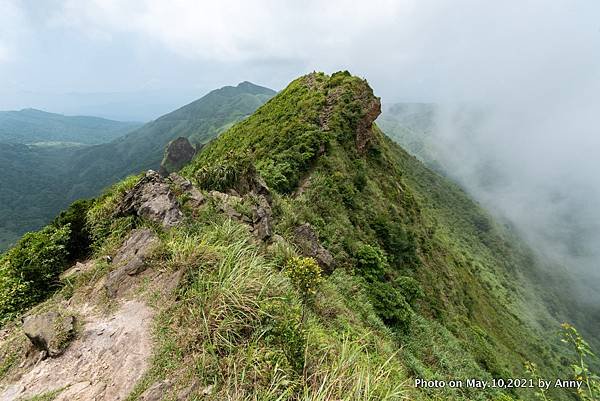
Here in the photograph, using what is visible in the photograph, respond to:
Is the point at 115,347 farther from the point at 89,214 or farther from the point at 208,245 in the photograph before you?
the point at 89,214

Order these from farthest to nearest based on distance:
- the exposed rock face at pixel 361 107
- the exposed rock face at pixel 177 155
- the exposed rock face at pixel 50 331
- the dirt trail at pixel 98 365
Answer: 1. the exposed rock face at pixel 177 155
2. the exposed rock face at pixel 361 107
3. the exposed rock face at pixel 50 331
4. the dirt trail at pixel 98 365

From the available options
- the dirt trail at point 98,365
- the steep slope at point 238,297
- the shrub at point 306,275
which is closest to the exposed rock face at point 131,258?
the steep slope at point 238,297

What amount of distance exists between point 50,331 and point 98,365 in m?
1.20

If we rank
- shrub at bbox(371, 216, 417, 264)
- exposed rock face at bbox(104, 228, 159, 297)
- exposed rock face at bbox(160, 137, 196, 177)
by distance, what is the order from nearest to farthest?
exposed rock face at bbox(104, 228, 159, 297) → shrub at bbox(371, 216, 417, 264) → exposed rock face at bbox(160, 137, 196, 177)

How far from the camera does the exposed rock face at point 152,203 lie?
8.23 metres

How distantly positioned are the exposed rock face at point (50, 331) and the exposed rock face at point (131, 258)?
908mm

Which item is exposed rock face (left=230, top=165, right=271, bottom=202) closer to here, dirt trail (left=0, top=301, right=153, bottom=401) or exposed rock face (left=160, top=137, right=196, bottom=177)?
dirt trail (left=0, top=301, right=153, bottom=401)

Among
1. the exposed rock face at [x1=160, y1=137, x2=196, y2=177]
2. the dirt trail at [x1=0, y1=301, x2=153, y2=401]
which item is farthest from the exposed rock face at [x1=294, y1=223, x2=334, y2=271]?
the exposed rock face at [x1=160, y1=137, x2=196, y2=177]

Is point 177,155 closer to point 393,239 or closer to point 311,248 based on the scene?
point 393,239

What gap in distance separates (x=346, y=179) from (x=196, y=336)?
63.4 feet

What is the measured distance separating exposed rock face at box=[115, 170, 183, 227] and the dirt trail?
298 centimetres

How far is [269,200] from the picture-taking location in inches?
630

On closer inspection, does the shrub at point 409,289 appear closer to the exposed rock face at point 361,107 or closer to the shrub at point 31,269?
the shrub at point 31,269

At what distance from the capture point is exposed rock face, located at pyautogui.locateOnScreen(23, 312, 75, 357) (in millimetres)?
5117
